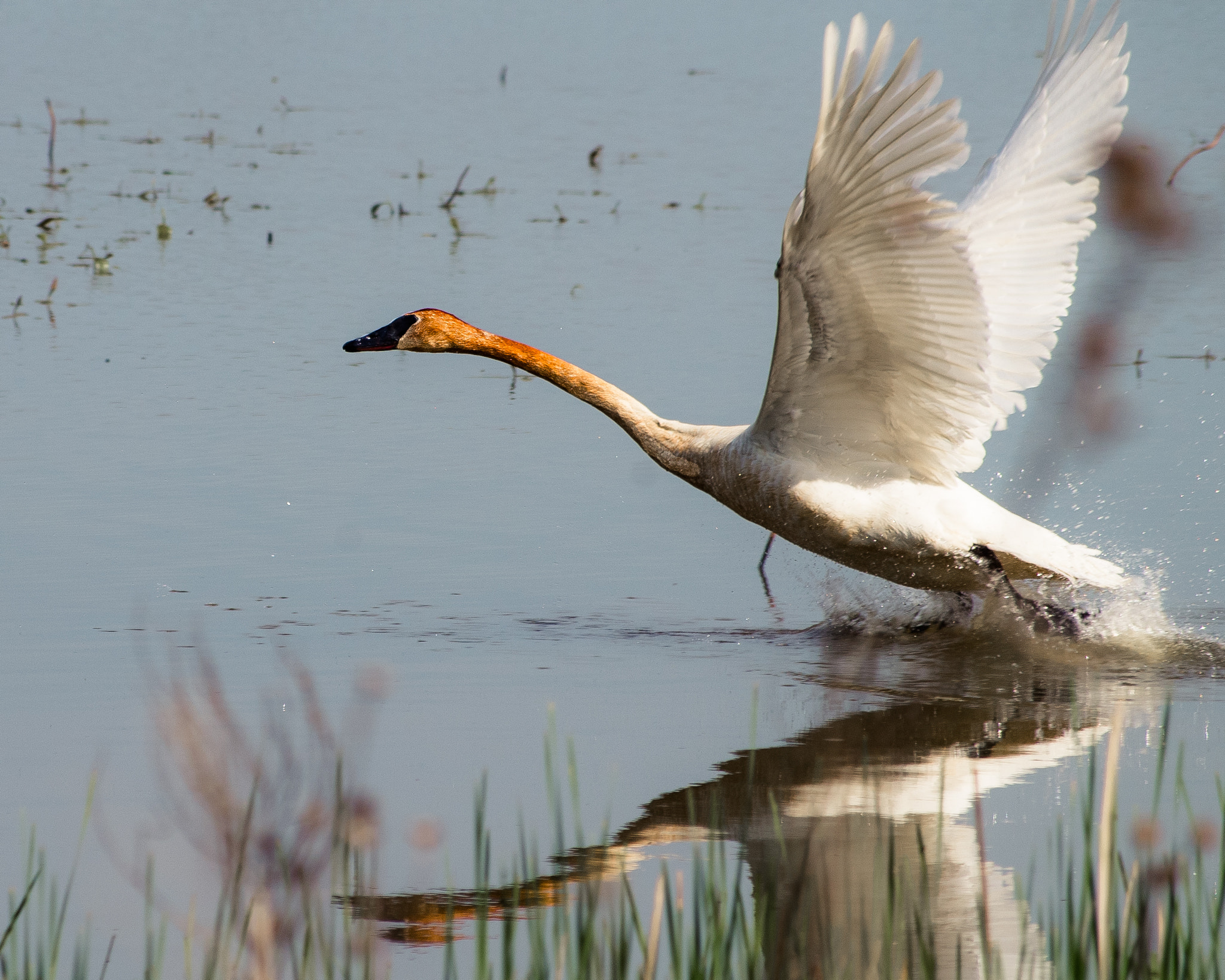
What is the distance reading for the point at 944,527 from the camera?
21.2 feet

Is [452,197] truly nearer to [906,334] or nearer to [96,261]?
[96,261]

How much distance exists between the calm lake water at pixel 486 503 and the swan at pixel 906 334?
38cm

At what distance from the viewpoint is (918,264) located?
5.55 m

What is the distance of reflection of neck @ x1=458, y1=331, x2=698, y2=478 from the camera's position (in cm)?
659

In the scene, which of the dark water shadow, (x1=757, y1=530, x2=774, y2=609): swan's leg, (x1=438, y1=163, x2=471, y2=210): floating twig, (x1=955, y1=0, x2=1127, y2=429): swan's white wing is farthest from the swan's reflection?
(x1=438, y1=163, x2=471, y2=210): floating twig

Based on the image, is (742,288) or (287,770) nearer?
(287,770)

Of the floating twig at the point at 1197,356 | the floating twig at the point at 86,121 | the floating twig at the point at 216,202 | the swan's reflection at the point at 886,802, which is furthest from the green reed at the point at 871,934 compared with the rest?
the floating twig at the point at 86,121

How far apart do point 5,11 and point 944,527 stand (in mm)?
20302

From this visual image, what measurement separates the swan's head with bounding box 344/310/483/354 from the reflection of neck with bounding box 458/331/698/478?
8 centimetres

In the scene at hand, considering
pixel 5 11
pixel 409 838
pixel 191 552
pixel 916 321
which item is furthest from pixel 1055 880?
pixel 5 11

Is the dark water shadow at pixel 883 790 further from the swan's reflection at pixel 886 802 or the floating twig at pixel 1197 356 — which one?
the floating twig at pixel 1197 356

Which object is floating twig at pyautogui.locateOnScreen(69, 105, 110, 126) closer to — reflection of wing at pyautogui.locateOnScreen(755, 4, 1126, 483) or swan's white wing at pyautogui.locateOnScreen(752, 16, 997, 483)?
reflection of wing at pyautogui.locateOnScreen(755, 4, 1126, 483)

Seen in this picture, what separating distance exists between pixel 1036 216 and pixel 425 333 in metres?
2.48

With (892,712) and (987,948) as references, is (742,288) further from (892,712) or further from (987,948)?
(987,948)
